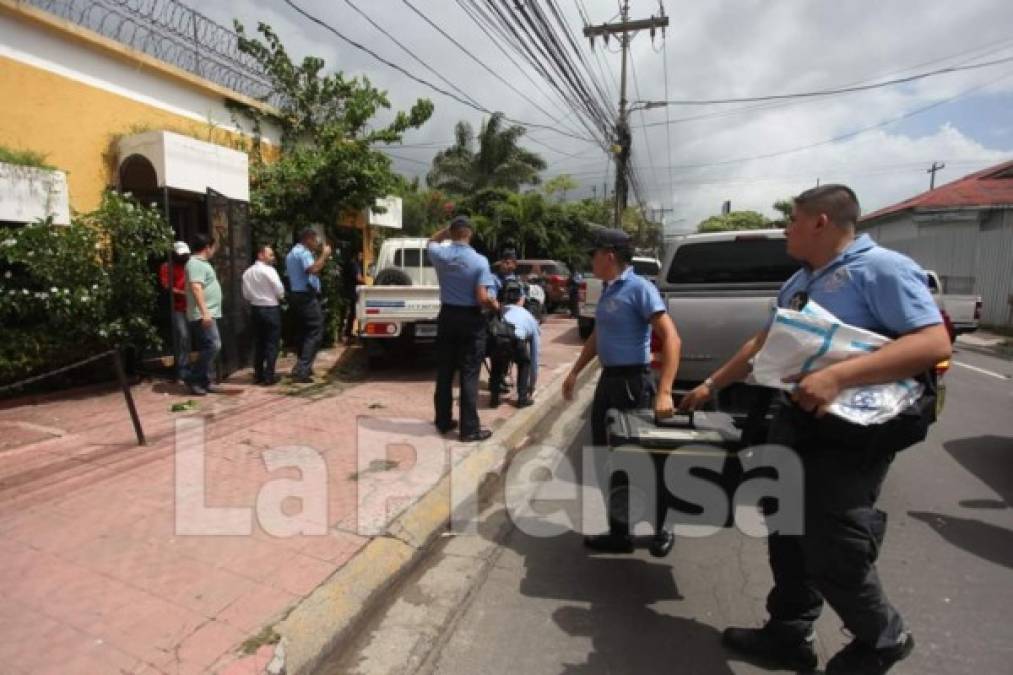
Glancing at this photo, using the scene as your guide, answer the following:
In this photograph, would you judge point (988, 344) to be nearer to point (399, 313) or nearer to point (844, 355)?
point (399, 313)

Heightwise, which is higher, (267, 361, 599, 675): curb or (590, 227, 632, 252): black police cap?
(590, 227, 632, 252): black police cap

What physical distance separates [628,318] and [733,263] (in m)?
3.24

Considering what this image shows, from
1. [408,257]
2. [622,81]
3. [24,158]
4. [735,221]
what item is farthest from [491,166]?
[735,221]

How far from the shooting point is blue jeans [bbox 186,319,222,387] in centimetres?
660

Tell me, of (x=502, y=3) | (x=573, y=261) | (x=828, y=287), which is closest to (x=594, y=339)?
(x=828, y=287)

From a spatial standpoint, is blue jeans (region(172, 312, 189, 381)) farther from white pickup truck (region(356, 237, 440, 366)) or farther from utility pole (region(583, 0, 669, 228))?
utility pole (region(583, 0, 669, 228))

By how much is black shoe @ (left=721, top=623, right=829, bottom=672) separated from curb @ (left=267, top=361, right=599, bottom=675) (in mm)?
1682

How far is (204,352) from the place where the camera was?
261 inches

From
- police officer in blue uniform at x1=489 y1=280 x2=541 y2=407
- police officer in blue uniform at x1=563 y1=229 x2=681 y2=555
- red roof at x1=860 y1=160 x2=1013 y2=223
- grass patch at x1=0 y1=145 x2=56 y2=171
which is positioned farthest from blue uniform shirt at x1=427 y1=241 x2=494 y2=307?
red roof at x1=860 y1=160 x2=1013 y2=223

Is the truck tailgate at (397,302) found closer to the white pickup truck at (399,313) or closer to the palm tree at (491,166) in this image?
the white pickup truck at (399,313)

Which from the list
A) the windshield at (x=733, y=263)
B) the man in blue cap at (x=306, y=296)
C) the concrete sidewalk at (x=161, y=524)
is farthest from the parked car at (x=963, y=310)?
the man in blue cap at (x=306, y=296)

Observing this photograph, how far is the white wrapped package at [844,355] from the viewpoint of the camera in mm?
2012

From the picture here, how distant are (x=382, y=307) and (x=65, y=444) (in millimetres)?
3637

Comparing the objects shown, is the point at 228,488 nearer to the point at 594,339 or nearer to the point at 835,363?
the point at 594,339
